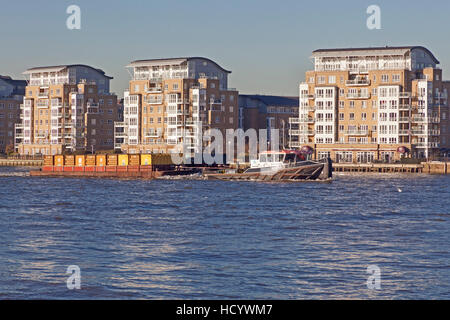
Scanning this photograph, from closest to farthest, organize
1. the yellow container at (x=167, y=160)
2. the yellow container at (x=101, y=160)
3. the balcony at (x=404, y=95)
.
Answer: the yellow container at (x=101, y=160), the yellow container at (x=167, y=160), the balcony at (x=404, y=95)

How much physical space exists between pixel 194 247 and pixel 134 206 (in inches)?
1137

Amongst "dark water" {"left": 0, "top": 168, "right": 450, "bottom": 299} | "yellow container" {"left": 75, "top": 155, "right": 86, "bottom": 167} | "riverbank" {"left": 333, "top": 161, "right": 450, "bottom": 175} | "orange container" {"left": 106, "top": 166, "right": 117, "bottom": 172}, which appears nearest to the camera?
"dark water" {"left": 0, "top": 168, "right": 450, "bottom": 299}

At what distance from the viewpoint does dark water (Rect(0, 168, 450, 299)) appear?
31484 millimetres

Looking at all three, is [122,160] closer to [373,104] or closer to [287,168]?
[287,168]

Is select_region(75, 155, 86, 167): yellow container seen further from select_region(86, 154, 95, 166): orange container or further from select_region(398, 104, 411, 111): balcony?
select_region(398, 104, 411, 111): balcony

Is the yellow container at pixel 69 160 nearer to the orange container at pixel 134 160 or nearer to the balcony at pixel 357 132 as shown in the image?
the orange container at pixel 134 160

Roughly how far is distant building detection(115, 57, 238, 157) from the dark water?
341 ft

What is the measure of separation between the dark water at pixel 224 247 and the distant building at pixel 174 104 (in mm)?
103969

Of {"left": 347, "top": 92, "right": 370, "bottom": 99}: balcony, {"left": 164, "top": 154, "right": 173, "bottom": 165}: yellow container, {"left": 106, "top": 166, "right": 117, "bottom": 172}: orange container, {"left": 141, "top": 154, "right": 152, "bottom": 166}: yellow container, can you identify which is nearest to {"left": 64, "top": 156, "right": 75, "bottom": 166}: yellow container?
{"left": 106, "top": 166, "right": 117, "bottom": 172}: orange container

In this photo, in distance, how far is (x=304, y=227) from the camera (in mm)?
52406

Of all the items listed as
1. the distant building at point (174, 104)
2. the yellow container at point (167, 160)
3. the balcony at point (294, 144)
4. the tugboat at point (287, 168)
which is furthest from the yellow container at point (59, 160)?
the balcony at point (294, 144)

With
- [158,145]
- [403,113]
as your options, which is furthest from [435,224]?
[158,145]

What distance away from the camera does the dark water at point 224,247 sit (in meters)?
31.5
